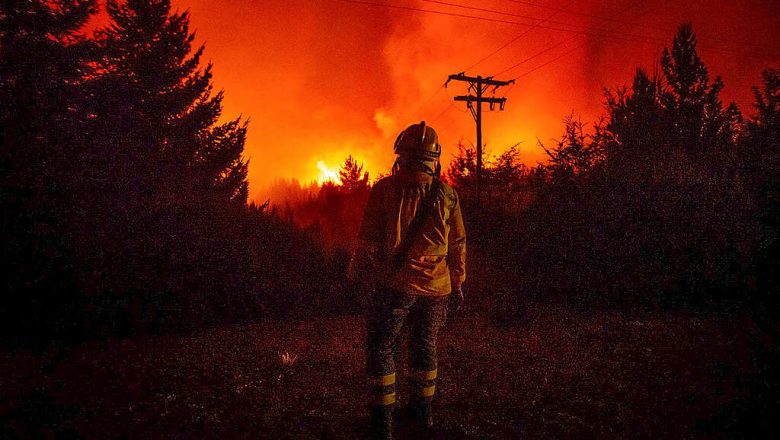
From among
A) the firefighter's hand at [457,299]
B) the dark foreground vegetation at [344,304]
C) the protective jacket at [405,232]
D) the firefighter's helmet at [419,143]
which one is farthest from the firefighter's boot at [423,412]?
the firefighter's helmet at [419,143]

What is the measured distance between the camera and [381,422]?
9.80 ft

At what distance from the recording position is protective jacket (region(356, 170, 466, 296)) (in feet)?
10.1

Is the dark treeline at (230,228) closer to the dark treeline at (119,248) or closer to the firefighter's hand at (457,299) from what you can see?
the dark treeline at (119,248)

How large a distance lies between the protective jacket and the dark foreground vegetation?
139 cm

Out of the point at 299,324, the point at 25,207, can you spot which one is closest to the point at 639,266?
the point at 299,324

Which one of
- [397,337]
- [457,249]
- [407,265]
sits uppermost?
[457,249]

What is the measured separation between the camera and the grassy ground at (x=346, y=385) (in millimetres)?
3496

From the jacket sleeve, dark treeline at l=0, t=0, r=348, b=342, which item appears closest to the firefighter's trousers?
the jacket sleeve

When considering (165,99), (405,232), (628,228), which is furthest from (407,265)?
(165,99)

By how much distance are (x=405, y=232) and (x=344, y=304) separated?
5782 mm

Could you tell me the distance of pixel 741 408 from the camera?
3660 mm

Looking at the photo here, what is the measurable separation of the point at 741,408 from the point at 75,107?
20.6 metres

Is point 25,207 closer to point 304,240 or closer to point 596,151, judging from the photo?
point 304,240

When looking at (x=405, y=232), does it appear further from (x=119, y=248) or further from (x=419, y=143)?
(x=119, y=248)
